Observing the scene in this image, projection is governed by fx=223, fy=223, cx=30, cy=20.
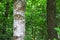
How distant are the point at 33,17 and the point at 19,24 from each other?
7.76 meters

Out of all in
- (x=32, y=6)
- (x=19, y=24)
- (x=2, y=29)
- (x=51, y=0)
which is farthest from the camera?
(x=32, y=6)

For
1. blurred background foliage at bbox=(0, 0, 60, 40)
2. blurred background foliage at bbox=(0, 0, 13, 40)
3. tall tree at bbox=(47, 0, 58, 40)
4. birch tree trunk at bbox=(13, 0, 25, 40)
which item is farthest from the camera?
blurred background foliage at bbox=(0, 0, 60, 40)

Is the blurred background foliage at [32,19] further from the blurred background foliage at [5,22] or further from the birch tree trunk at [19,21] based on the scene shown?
the birch tree trunk at [19,21]

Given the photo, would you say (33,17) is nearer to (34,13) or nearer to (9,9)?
(34,13)

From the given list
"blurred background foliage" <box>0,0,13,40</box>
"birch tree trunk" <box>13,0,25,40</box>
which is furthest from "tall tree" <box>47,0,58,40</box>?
"birch tree trunk" <box>13,0,25,40</box>

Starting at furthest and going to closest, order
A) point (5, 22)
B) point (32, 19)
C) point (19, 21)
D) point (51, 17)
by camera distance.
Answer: point (32, 19) < point (5, 22) < point (51, 17) < point (19, 21)

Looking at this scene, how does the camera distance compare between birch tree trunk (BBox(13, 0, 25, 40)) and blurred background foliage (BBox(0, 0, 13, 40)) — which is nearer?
birch tree trunk (BBox(13, 0, 25, 40))

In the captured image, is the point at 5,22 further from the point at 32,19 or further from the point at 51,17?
the point at 51,17

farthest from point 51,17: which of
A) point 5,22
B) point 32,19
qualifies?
point 32,19

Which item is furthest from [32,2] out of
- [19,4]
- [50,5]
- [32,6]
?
[19,4]

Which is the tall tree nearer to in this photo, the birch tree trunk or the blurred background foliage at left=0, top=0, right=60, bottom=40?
the blurred background foliage at left=0, top=0, right=60, bottom=40

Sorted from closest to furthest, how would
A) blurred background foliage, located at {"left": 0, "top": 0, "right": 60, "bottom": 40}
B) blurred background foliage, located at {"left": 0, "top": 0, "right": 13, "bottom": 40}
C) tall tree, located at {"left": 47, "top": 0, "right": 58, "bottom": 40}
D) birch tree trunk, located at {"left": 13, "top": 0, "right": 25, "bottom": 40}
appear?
birch tree trunk, located at {"left": 13, "top": 0, "right": 25, "bottom": 40} → tall tree, located at {"left": 47, "top": 0, "right": 58, "bottom": 40} → blurred background foliage, located at {"left": 0, "top": 0, "right": 13, "bottom": 40} → blurred background foliage, located at {"left": 0, "top": 0, "right": 60, "bottom": 40}

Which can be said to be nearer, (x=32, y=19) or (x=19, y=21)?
(x=19, y=21)

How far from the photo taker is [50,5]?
344 inches
